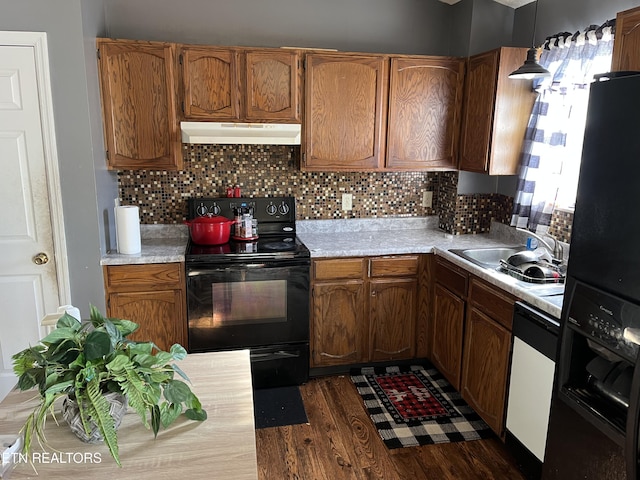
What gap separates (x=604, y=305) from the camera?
154 cm

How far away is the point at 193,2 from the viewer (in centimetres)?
306

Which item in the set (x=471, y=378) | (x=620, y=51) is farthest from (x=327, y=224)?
(x=620, y=51)

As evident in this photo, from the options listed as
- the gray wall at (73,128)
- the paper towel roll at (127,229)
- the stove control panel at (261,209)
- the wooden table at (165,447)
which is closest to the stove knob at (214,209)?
the stove control panel at (261,209)

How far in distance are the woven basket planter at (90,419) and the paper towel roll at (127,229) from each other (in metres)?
1.74

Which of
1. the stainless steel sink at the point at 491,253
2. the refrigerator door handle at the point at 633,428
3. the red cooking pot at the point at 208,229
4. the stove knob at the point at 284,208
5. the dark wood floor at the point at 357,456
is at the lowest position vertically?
the dark wood floor at the point at 357,456

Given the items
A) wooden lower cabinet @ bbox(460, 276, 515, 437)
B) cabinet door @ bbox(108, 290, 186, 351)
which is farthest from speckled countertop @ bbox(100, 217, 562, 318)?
cabinet door @ bbox(108, 290, 186, 351)

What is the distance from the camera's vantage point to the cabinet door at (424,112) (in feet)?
10.3

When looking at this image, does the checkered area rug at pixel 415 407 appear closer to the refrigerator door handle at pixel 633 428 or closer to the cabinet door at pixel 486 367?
the cabinet door at pixel 486 367

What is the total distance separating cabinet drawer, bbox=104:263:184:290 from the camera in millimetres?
2756

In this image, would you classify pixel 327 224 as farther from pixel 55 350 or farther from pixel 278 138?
pixel 55 350

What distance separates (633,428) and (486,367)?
3.70ft

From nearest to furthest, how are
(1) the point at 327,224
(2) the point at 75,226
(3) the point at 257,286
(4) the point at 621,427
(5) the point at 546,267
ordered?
1. (4) the point at 621,427
2. (5) the point at 546,267
3. (2) the point at 75,226
4. (3) the point at 257,286
5. (1) the point at 327,224

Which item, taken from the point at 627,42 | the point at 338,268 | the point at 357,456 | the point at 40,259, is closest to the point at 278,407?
the point at 357,456

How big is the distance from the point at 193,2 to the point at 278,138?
1039 millimetres
